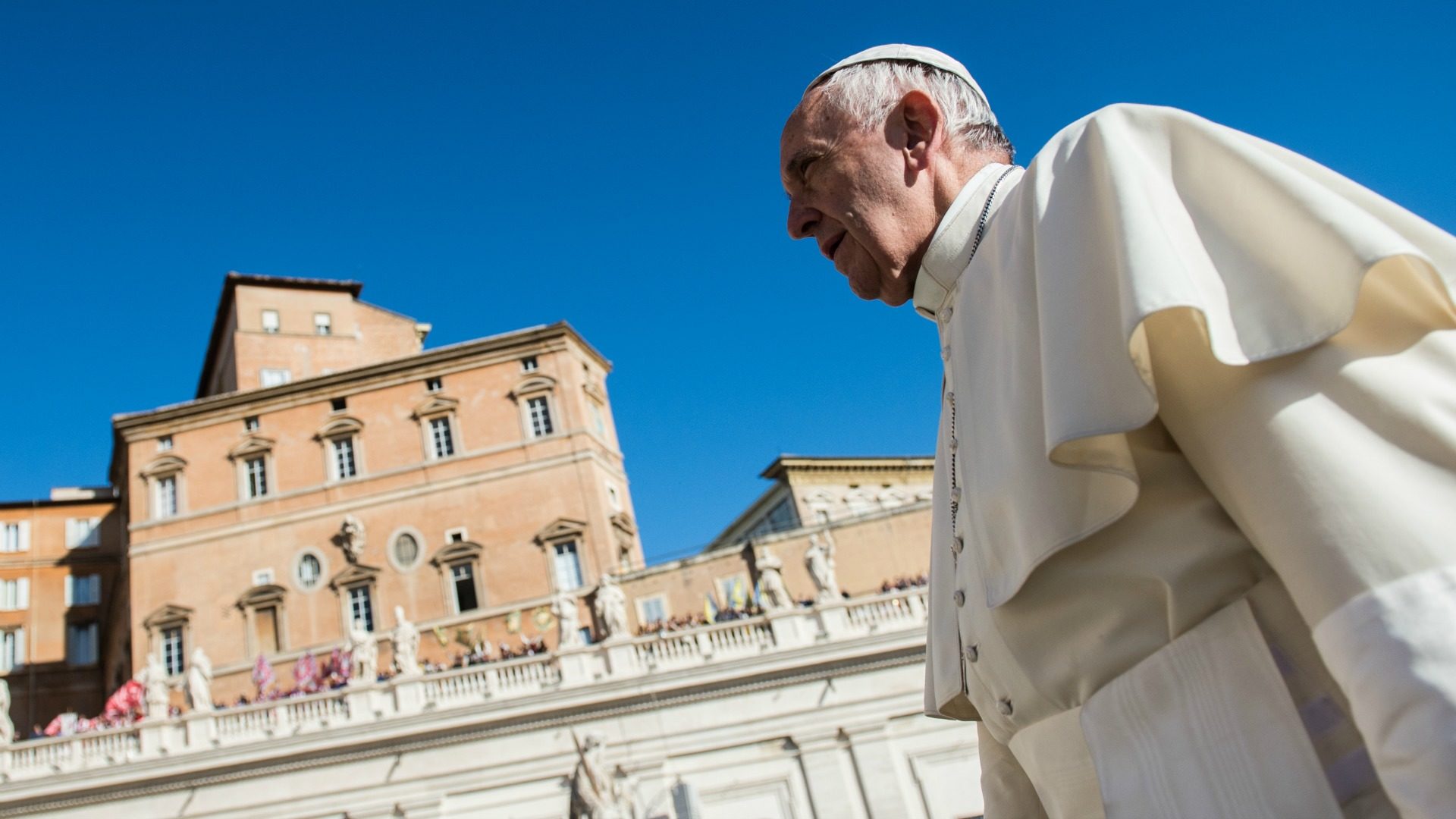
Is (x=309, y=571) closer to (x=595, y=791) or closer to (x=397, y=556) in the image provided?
(x=397, y=556)

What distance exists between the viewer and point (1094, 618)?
149cm

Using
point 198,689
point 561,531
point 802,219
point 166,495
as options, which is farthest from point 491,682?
point 802,219

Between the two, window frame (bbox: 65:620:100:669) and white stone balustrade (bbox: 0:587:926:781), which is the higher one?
window frame (bbox: 65:620:100:669)

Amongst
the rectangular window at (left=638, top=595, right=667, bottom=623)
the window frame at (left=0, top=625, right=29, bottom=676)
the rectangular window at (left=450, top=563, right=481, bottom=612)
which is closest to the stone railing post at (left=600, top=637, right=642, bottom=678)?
the rectangular window at (left=638, top=595, right=667, bottom=623)

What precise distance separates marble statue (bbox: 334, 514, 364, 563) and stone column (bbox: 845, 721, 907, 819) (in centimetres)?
2017

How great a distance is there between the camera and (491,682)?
922 inches

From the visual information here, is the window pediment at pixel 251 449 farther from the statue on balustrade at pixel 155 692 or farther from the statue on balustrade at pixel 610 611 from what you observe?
the statue on balustrade at pixel 610 611

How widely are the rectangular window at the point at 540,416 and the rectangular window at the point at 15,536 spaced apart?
79.9 ft

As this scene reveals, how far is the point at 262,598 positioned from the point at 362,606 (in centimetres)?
323

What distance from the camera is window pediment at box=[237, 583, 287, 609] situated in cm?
3619

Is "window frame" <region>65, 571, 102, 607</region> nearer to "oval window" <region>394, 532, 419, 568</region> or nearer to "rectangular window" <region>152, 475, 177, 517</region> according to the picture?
"rectangular window" <region>152, 475, 177, 517</region>

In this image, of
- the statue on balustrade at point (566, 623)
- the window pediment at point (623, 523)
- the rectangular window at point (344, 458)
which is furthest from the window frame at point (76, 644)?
the statue on balustrade at point (566, 623)

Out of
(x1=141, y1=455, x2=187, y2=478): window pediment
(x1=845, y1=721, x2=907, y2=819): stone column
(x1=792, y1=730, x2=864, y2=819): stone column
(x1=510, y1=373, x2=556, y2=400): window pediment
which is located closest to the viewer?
(x1=845, y1=721, x2=907, y2=819): stone column

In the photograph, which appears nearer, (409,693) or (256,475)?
(409,693)
